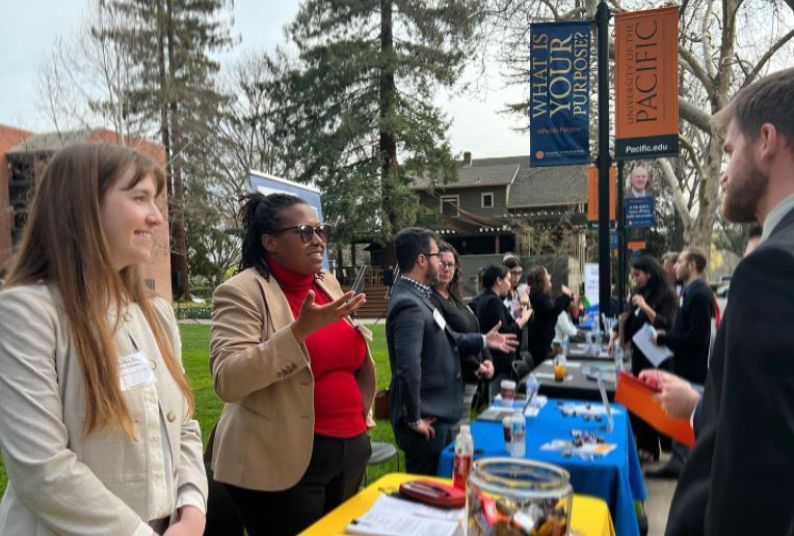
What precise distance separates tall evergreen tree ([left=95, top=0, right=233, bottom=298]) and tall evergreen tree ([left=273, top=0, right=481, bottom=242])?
3.75 meters

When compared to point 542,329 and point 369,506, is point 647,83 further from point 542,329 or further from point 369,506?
point 369,506

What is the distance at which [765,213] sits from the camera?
1.35 metres

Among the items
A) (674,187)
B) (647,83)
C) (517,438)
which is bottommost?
(517,438)

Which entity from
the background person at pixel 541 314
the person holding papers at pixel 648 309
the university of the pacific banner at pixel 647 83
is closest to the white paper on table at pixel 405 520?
the person holding papers at pixel 648 309

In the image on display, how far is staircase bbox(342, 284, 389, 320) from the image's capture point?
83.7ft

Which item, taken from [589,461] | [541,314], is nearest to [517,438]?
[589,461]

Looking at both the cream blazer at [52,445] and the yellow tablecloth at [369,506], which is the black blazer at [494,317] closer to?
the yellow tablecloth at [369,506]

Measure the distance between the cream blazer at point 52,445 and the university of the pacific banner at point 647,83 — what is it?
7.43 m

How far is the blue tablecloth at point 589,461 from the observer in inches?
115

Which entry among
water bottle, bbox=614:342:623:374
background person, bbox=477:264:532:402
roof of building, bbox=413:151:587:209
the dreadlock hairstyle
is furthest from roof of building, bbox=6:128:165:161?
roof of building, bbox=413:151:587:209

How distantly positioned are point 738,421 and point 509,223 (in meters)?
34.7

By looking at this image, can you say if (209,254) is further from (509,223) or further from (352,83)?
(509,223)

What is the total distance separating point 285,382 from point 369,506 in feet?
1.88

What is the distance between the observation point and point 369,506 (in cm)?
211
